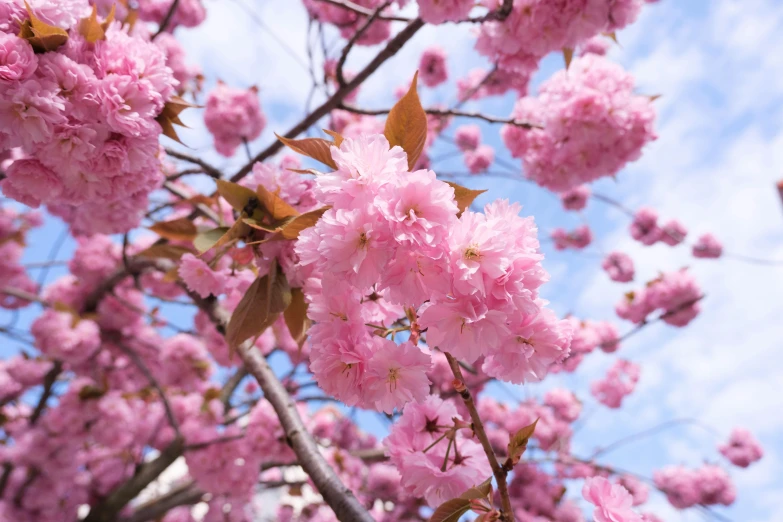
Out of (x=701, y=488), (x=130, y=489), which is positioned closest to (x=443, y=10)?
(x=130, y=489)

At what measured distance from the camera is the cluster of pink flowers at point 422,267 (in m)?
0.71

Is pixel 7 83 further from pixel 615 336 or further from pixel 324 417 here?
pixel 615 336

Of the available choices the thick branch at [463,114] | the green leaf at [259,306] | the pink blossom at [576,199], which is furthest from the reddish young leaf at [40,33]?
the pink blossom at [576,199]

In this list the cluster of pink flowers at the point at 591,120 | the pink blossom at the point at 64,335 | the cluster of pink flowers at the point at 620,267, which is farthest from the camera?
the cluster of pink flowers at the point at 620,267

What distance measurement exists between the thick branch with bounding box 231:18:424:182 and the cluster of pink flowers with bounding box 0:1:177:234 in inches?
34.1

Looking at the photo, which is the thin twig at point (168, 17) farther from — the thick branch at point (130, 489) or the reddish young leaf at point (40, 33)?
the thick branch at point (130, 489)

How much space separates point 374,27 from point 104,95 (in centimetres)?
282

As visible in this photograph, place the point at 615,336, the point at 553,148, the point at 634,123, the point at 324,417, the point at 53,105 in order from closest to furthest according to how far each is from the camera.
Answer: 1. the point at 53,105
2. the point at 634,123
3. the point at 553,148
4. the point at 324,417
5. the point at 615,336

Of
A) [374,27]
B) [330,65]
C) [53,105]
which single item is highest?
[330,65]

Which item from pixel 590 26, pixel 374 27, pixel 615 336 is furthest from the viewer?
pixel 615 336

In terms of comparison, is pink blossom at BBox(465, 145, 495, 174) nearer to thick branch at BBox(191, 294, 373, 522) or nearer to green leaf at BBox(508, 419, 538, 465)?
thick branch at BBox(191, 294, 373, 522)

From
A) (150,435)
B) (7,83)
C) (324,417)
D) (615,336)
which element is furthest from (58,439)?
(615,336)

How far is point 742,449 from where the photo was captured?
19.7 feet

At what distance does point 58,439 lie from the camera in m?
3.54
